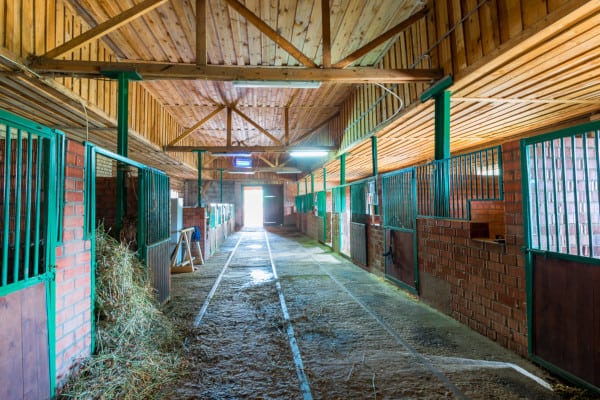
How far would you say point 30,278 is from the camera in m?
1.86

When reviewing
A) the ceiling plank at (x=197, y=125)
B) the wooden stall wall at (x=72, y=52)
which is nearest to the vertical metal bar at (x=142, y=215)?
the wooden stall wall at (x=72, y=52)

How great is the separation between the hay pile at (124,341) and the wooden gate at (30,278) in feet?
1.14

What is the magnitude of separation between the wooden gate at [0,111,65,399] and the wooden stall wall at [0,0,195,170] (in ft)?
7.76

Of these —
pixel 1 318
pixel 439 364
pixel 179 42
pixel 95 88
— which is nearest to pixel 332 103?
pixel 179 42

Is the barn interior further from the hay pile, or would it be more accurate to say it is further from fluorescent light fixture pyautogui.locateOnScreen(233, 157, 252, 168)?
fluorescent light fixture pyautogui.locateOnScreen(233, 157, 252, 168)

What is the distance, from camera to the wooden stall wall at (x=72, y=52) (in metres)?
3.45

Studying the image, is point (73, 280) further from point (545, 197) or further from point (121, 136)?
point (545, 197)

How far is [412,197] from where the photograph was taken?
477cm

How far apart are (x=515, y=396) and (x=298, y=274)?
441 cm

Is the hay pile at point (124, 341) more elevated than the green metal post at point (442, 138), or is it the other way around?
the green metal post at point (442, 138)

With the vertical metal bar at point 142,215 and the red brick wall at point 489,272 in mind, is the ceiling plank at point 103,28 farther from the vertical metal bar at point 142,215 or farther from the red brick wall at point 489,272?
the red brick wall at point 489,272

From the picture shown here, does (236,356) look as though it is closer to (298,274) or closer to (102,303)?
(102,303)

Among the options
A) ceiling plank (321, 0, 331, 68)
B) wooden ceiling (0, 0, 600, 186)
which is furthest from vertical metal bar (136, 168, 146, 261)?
ceiling plank (321, 0, 331, 68)

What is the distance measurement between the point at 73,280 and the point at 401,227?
4.50 m
